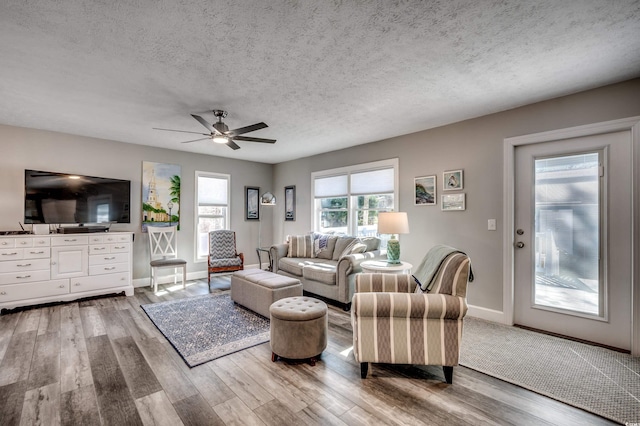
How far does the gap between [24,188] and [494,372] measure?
6.12 meters

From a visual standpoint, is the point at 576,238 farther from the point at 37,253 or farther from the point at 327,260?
the point at 37,253

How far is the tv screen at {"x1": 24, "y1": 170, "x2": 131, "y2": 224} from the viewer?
13.4 ft

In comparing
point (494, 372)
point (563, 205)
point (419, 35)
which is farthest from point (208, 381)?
point (563, 205)

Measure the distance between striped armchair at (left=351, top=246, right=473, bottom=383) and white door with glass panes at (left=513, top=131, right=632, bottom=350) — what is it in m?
1.69

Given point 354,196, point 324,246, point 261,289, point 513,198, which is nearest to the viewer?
point 513,198

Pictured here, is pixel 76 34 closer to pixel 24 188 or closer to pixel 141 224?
pixel 24 188

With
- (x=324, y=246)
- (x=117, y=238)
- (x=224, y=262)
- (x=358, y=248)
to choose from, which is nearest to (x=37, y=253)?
(x=117, y=238)

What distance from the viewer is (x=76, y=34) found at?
2.01 meters

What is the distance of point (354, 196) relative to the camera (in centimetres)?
520

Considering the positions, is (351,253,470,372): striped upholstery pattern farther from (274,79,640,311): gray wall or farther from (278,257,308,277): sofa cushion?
(278,257,308,277): sofa cushion

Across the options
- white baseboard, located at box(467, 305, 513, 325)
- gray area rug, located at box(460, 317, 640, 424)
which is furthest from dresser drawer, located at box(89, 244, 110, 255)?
white baseboard, located at box(467, 305, 513, 325)

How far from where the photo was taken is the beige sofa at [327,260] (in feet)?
12.8

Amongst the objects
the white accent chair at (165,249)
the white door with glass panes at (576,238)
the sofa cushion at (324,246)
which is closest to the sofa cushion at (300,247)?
the sofa cushion at (324,246)

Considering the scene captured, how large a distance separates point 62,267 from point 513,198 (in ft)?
19.8
